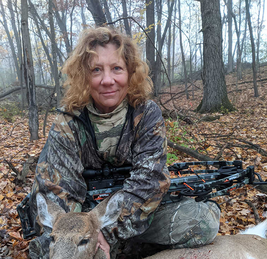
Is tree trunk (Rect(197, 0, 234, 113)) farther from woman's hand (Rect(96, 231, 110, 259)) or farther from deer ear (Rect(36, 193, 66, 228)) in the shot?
deer ear (Rect(36, 193, 66, 228))

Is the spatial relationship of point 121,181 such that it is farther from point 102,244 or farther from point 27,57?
point 27,57

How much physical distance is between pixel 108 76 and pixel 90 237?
4.62 feet

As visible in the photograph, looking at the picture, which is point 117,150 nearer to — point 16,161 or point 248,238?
point 248,238

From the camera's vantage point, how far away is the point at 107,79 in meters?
2.17

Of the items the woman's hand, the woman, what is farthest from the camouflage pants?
the woman's hand

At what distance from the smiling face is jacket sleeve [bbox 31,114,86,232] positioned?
417 millimetres

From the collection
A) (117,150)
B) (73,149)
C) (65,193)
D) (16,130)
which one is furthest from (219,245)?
(16,130)

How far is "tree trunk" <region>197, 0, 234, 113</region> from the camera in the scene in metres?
8.21

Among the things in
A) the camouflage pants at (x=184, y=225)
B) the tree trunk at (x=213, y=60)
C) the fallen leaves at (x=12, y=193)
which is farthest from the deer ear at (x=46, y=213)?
the tree trunk at (x=213, y=60)

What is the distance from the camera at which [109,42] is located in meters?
2.30

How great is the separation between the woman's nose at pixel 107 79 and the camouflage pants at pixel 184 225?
4.63 ft

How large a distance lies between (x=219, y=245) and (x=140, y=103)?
1582mm

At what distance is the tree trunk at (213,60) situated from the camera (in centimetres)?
821

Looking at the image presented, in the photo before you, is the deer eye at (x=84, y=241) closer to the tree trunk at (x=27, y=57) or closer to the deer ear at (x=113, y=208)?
the deer ear at (x=113, y=208)
